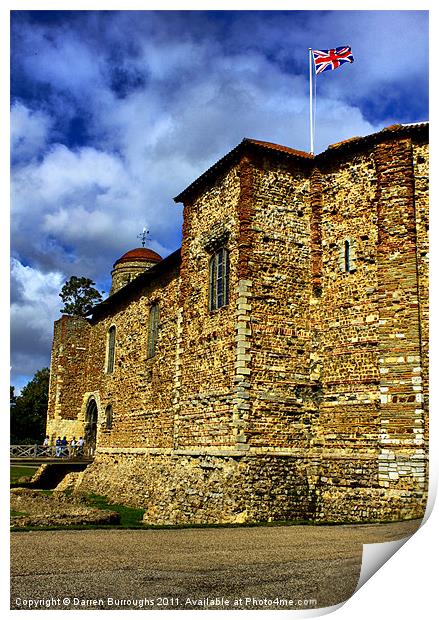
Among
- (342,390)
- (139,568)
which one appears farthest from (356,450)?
(139,568)

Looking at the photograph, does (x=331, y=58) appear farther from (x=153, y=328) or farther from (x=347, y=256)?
(x=153, y=328)

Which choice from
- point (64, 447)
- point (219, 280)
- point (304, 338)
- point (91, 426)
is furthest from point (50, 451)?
point (304, 338)

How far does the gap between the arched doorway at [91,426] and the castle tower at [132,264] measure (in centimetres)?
689

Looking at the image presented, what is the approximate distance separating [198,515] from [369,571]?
17.1 ft

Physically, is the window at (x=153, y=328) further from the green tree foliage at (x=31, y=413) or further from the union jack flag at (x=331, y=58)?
the union jack flag at (x=331, y=58)

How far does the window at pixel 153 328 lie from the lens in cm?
2000

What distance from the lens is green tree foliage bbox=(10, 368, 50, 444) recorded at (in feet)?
66.2

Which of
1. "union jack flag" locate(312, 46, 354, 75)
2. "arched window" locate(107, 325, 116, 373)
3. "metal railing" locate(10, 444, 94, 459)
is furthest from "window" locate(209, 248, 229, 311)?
"arched window" locate(107, 325, 116, 373)

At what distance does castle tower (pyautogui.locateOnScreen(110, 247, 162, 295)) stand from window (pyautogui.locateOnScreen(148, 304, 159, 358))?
35.8 ft

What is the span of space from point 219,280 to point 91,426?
14.5 meters

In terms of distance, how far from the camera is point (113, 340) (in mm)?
24500

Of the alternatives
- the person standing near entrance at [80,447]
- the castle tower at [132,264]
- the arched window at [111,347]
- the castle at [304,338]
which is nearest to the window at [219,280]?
the castle at [304,338]

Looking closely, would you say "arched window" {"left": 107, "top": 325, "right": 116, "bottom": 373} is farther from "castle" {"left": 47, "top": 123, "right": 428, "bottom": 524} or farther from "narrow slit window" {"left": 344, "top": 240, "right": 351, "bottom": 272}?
"narrow slit window" {"left": 344, "top": 240, "right": 351, "bottom": 272}

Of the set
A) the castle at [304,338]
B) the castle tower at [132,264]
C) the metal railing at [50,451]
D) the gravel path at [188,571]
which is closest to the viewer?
the gravel path at [188,571]
